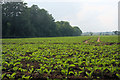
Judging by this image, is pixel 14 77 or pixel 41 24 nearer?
pixel 14 77

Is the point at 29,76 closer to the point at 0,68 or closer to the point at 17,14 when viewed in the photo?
the point at 0,68

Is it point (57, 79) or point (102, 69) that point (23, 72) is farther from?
point (102, 69)

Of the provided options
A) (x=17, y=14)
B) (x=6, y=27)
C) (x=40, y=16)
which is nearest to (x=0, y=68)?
(x=6, y=27)

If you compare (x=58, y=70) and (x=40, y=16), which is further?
(x=40, y=16)

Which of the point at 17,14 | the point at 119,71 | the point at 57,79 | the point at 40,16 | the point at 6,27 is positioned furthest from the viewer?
the point at 40,16

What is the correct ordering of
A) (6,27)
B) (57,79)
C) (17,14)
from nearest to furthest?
(57,79) < (6,27) < (17,14)

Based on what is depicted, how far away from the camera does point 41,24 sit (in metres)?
68.1

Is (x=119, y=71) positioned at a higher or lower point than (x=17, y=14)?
lower

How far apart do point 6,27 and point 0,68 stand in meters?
44.7

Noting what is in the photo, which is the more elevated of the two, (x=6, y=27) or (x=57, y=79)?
(x=6, y=27)

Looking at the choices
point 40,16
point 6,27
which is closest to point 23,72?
point 6,27

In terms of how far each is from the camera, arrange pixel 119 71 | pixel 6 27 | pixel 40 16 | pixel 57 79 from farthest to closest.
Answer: pixel 40 16 → pixel 6 27 → pixel 119 71 → pixel 57 79

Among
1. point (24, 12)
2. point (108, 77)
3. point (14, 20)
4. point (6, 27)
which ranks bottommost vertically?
point (108, 77)

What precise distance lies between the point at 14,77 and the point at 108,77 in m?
3.68
